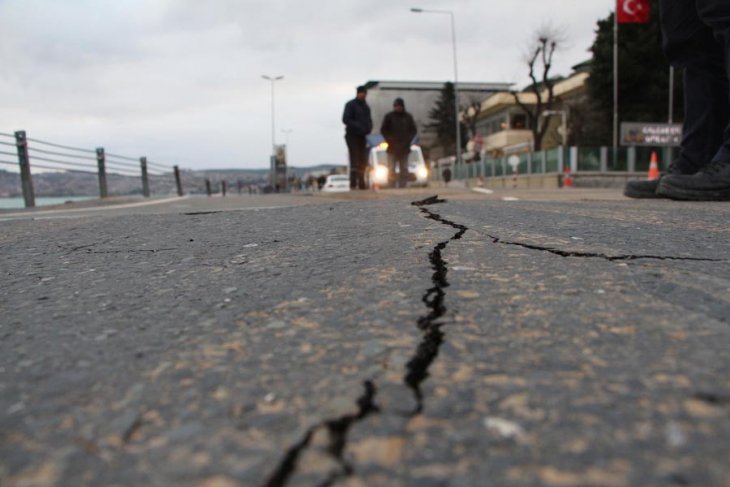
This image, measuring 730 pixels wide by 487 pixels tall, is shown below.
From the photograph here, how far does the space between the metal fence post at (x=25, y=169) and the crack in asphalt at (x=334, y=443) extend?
9.32 meters

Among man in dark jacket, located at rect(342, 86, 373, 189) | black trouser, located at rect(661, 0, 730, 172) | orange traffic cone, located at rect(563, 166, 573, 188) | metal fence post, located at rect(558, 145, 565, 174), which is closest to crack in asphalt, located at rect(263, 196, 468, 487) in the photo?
black trouser, located at rect(661, 0, 730, 172)

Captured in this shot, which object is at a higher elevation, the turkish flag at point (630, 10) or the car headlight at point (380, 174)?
the turkish flag at point (630, 10)

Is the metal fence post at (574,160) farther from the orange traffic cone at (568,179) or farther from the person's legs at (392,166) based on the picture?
the person's legs at (392,166)

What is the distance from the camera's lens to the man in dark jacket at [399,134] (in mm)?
8742

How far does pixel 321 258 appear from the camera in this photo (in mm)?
1683

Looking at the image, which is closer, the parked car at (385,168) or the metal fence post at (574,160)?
the parked car at (385,168)

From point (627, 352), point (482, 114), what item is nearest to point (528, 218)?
point (627, 352)

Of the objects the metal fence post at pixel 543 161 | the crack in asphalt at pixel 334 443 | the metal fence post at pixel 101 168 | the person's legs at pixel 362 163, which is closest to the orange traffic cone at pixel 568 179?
the metal fence post at pixel 543 161

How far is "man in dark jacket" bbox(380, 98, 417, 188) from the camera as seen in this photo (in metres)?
8.74

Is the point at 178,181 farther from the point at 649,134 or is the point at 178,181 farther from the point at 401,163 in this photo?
the point at 649,134

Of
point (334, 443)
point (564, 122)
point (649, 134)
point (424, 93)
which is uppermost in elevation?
point (424, 93)

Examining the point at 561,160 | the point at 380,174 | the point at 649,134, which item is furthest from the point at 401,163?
the point at 649,134

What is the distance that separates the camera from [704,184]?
308cm

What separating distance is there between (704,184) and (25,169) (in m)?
9.24
